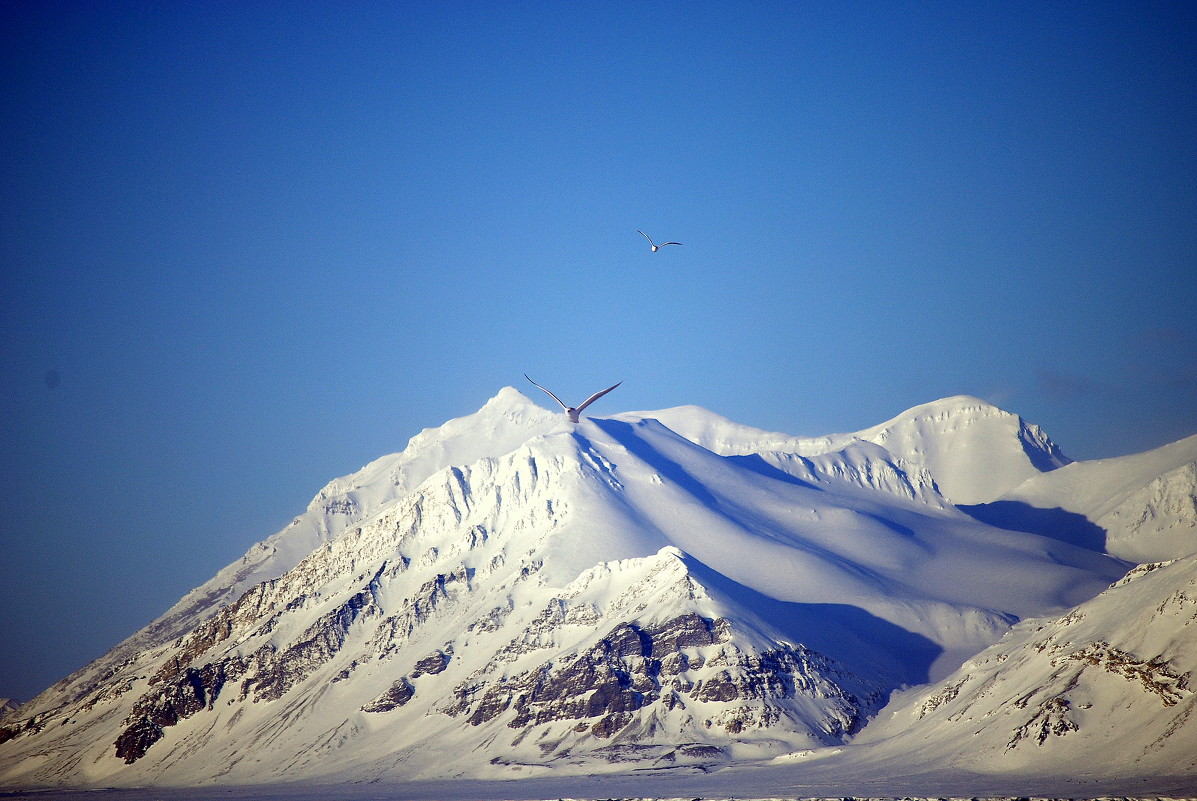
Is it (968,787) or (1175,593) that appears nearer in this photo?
(968,787)

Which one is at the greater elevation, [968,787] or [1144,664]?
[1144,664]

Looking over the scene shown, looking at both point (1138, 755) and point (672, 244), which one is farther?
point (1138, 755)

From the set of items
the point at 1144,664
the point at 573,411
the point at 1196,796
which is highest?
the point at 573,411

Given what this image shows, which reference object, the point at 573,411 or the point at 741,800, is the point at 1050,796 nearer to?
the point at 741,800

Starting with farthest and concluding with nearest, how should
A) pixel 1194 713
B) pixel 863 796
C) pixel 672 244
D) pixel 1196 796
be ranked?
pixel 863 796
pixel 1194 713
pixel 672 244
pixel 1196 796

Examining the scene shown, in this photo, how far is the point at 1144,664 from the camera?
193 metres

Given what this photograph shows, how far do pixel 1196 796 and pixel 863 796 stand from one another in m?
52.0

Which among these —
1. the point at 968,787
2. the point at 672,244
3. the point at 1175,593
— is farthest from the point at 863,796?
the point at 672,244

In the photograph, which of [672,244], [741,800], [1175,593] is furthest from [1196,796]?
[672,244]

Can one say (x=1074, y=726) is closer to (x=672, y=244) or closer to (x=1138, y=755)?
(x=1138, y=755)

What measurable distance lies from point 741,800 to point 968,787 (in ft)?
124

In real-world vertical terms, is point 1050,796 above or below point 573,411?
below

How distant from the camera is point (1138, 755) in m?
178

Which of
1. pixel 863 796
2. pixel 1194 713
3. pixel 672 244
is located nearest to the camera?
pixel 672 244
